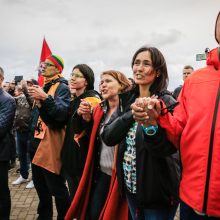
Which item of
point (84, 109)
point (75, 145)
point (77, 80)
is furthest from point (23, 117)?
point (84, 109)

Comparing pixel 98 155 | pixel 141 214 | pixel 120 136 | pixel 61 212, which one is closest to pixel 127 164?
pixel 120 136

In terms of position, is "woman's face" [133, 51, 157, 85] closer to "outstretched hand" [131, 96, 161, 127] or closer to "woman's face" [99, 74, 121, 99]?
"woman's face" [99, 74, 121, 99]

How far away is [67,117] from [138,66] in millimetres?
1460

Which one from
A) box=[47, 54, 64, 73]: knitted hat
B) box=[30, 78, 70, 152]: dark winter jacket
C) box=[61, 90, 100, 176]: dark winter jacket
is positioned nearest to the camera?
box=[61, 90, 100, 176]: dark winter jacket

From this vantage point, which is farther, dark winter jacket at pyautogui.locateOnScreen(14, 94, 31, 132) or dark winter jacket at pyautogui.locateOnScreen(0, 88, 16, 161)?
dark winter jacket at pyautogui.locateOnScreen(14, 94, 31, 132)

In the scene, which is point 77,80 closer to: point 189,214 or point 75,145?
point 75,145

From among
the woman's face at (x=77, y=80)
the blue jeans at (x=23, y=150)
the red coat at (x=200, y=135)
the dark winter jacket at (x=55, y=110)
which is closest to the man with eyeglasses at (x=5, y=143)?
the dark winter jacket at (x=55, y=110)

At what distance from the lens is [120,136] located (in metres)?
2.31

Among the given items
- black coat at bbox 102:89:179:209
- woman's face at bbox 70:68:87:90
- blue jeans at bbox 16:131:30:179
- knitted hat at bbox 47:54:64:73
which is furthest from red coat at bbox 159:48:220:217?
blue jeans at bbox 16:131:30:179

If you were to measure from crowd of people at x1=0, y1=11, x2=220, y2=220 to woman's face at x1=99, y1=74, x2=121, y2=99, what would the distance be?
11mm

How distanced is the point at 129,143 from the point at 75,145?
1.21 m

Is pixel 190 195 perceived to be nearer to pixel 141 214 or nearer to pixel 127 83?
pixel 141 214

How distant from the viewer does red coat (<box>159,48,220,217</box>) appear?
4.82 feet

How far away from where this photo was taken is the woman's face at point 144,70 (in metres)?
2.35
